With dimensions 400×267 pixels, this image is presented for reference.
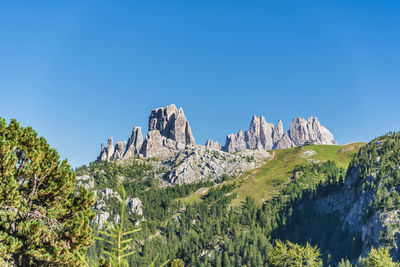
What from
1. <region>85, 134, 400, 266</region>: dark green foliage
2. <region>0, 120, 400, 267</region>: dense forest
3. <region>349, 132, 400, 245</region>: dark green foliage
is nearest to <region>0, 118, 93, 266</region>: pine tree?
<region>0, 120, 400, 267</region>: dense forest

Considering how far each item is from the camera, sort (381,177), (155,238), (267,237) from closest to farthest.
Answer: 1. (381,177)
2. (267,237)
3. (155,238)

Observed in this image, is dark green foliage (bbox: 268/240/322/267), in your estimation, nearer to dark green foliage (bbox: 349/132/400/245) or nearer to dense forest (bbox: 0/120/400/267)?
dense forest (bbox: 0/120/400/267)

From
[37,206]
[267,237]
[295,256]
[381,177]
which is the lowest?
[267,237]

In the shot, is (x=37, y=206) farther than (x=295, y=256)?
No

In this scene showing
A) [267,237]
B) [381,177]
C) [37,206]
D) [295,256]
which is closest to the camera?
[37,206]

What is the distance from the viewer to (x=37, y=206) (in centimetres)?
2409

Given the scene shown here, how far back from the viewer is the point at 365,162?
186m

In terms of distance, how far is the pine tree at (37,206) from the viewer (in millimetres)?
21984

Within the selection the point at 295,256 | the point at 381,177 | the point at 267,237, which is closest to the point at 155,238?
the point at 267,237

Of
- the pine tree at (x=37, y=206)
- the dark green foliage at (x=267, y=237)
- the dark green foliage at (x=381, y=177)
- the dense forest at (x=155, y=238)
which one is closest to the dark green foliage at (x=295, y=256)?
the dense forest at (x=155, y=238)

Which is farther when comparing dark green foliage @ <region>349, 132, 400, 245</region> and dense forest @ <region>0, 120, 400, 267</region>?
dark green foliage @ <region>349, 132, 400, 245</region>

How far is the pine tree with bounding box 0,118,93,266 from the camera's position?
72.1 ft

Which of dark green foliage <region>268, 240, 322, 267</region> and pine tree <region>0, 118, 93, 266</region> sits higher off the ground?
pine tree <region>0, 118, 93, 266</region>

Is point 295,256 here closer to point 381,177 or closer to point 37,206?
point 37,206
